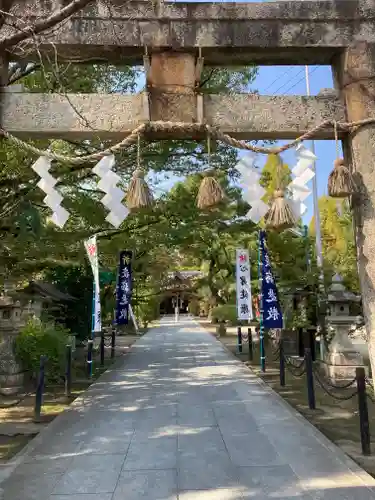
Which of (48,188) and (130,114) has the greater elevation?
(130,114)

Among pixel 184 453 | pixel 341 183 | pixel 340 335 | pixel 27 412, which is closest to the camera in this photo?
pixel 341 183

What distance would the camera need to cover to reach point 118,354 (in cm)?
1653

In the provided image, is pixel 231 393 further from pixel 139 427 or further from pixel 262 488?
pixel 262 488

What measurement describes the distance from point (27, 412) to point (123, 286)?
5.97 m

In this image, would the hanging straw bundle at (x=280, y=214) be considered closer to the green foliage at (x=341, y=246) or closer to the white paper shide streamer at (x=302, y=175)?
the white paper shide streamer at (x=302, y=175)

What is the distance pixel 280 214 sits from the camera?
3.67 m

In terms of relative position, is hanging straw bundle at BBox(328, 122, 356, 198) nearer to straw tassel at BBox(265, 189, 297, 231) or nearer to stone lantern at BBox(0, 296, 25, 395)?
straw tassel at BBox(265, 189, 297, 231)

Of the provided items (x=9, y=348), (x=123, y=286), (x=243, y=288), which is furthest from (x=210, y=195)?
(x=243, y=288)

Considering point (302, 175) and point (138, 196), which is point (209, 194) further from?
point (302, 175)

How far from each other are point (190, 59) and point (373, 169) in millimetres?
1841

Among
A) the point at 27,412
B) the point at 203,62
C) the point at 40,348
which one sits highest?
the point at 203,62

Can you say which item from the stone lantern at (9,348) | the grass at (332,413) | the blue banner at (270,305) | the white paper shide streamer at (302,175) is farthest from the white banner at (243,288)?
the white paper shide streamer at (302,175)

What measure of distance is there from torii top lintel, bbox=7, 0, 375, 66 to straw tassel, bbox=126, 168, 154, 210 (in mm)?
1201

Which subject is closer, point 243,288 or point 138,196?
point 138,196
